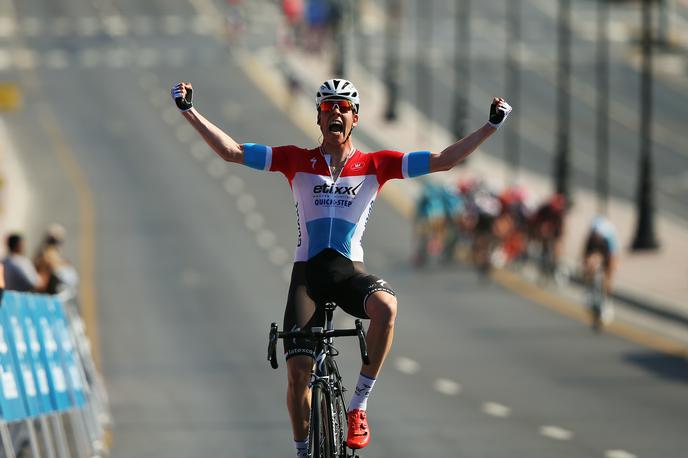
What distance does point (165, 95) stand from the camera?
2822 inches

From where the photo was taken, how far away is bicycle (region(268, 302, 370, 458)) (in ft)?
32.9

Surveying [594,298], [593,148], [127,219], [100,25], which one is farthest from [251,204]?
[100,25]

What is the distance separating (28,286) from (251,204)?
3297 cm

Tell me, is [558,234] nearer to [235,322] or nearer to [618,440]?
[235,322]

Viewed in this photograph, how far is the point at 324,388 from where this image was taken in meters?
10.2

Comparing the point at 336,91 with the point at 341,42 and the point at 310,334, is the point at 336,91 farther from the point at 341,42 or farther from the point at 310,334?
the point at 341,42

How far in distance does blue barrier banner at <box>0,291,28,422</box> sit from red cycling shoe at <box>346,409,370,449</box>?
2904 mm

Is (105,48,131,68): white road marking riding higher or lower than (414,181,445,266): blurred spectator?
Answer: higher

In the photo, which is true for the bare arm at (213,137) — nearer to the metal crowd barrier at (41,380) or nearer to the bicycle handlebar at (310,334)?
the bicycle handlebar at (310,334)

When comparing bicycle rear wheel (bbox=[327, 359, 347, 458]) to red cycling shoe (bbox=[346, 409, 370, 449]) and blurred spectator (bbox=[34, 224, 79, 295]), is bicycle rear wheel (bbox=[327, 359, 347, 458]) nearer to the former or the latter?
red cycling shoe (bbox=[346, 409, 370, 449])

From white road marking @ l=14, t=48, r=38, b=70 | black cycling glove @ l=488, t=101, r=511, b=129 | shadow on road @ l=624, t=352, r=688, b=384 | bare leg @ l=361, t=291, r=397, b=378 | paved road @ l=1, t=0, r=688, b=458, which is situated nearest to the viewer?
bare leg @ l=361, t=291, r=397, b=378

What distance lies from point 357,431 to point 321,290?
33.6 inches

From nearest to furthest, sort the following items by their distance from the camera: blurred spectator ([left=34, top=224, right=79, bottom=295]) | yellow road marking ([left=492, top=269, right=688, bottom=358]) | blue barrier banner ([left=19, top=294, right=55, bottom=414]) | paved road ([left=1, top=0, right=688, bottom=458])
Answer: blue barrier banner ([left=19, top=294, right=55, bottom=414]) → blurred spectator ([left=34, top=224, right=79, bottom=295]) → paved road ([left=1, top=0, right=688, bottom=458]) → yellow road marking ([left=492, top=269, right=688, bottom=358])

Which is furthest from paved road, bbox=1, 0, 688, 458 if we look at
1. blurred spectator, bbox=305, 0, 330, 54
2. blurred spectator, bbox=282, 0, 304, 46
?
blurred spectator, bbox=282, 0, 304, 46
